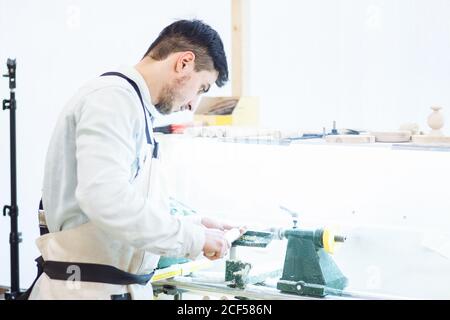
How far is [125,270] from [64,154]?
0.34 m

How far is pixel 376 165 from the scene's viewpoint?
7.49ft

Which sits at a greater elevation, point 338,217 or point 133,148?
point 133,148

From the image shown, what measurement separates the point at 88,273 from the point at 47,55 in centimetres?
241

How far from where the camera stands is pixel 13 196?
3.42m

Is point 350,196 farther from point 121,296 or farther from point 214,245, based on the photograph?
point 121,296

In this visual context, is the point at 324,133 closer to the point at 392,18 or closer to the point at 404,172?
the point at 404,172

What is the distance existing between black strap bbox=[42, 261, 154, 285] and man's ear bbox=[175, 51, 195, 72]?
544 millimetres

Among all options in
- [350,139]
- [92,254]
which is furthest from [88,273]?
[350,139]

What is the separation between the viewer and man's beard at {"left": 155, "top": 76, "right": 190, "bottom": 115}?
1669 millimetres
